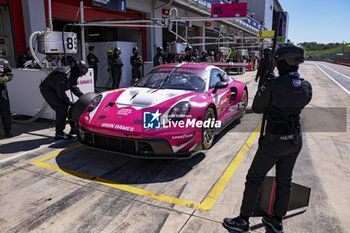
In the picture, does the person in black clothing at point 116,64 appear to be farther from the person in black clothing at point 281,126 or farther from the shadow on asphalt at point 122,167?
the person in black clothing at point 281,126

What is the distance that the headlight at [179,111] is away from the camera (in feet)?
12.7

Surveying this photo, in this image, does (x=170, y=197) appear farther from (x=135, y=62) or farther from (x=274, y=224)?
(x=135, y=62)

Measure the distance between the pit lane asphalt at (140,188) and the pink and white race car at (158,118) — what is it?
35 centimetres

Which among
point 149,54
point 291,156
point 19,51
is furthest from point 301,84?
point 149,54

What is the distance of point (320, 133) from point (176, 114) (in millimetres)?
3753

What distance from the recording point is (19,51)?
859cm

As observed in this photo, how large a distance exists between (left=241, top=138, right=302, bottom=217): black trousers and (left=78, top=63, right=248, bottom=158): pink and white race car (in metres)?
1.39

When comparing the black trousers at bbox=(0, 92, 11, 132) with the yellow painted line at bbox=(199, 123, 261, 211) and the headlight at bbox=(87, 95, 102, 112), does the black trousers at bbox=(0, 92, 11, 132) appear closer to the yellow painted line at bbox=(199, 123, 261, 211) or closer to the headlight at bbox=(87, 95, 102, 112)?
the headlight at bbox=(87, 95, 102, 112)

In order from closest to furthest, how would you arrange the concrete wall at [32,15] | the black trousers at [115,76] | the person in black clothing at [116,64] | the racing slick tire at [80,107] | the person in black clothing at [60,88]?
the racing slick tire at [80,107]
the person in black clothing at [60,88]
the concrete wall at [32,15]
the person in black clothing at [116,64]
the black trousers at [115,76]

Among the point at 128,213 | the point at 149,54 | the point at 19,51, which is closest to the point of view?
the point at 128,213

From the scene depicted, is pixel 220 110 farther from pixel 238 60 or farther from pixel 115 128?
pixel 238 60

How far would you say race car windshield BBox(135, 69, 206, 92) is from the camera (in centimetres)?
486

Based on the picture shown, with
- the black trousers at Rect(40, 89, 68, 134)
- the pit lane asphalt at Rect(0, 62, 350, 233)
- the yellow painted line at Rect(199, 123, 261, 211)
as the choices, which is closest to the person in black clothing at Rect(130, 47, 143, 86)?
the black trousers at Rect(40, 89, 68, 134)

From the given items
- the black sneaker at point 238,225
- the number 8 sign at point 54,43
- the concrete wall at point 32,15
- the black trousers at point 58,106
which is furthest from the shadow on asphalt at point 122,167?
the concrete wall at point 32,15
